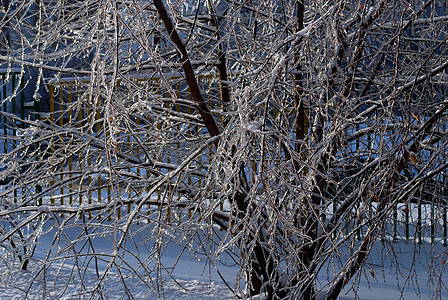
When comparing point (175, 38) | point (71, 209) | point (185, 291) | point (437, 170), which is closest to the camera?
point (437, 170)

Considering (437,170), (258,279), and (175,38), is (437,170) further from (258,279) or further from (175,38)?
(258,279)

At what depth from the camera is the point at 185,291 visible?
4.15 m

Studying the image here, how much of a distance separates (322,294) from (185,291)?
39.1 inches

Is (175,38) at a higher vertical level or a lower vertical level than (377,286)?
higher

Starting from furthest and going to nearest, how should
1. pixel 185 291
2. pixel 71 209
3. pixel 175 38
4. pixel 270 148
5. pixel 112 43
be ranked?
pixel 185 291
pixel 71 209
pixel 175 38
pixel 270 148
pixel 112 43

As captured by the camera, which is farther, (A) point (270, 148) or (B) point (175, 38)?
(B) point (175, 38)

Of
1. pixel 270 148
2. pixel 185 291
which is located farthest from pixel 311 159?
pixel 185 291

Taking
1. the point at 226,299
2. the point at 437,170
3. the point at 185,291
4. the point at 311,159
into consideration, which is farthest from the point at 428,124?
the point at 185,291

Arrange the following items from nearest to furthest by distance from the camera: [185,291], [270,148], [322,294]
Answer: [270,148]
[322,294]
[185,291]

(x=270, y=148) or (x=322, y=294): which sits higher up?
(x=270, y=148)

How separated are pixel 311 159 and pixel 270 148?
0.60 m

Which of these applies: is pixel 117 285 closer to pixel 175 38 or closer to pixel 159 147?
pixel 159 147

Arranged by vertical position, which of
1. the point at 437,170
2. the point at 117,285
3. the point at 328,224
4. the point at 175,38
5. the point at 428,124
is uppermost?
the point at 175,38

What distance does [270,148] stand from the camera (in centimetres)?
241
